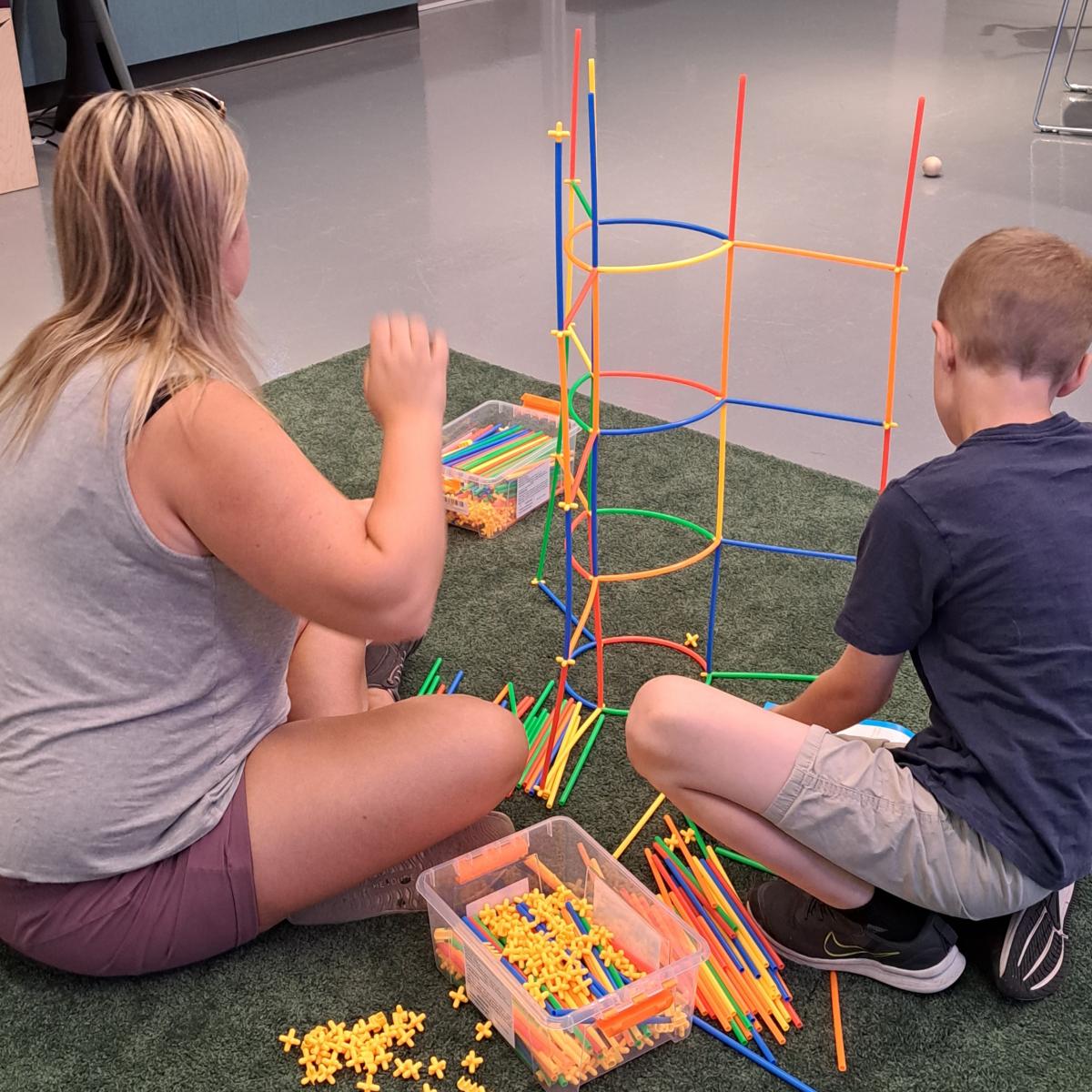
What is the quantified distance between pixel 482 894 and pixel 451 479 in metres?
1.01

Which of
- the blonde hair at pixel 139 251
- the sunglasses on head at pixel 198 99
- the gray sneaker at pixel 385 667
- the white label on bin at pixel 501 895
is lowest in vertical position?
the white label on bin at pixel 501 895

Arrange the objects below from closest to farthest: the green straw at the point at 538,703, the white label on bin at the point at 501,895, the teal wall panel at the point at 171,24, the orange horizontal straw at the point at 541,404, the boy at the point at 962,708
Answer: the boy at the point at 962,708
the white label on bin at the point at 501,895
the green straw at the point at 538,703
the orange horizontal straw at the point at 541,404
the teal wall panel at the point at 171,24

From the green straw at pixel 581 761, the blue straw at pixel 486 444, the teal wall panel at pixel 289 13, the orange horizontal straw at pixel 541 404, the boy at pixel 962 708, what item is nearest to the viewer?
the boy at pixel 962 708

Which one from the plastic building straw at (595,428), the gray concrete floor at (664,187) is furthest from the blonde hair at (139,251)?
the gray concrete floor at (664,187)

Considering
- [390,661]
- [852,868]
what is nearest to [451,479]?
[390,661]

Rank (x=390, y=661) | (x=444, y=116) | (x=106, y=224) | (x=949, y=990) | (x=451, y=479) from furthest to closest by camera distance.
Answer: (x=444, y=116)
(x=451, y=479)
(x=390, y=661)
(x=949, y=990)
(x=106, y=224)

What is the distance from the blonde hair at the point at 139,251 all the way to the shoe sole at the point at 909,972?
911 millimetres

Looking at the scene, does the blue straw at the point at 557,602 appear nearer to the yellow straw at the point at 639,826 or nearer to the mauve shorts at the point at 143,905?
the yellow straw at the point at 639,826

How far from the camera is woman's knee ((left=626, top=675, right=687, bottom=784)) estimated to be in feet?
4.63

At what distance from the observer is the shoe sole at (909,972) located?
1438 millimetres

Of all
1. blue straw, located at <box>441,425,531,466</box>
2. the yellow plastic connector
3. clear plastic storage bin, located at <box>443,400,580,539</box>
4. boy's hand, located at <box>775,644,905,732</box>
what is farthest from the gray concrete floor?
the yellow plastic connector

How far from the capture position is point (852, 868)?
54.6 inches

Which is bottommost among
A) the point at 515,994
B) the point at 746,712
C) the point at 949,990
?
the point at 949,990

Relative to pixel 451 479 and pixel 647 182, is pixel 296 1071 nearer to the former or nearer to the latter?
pixel 451 479
